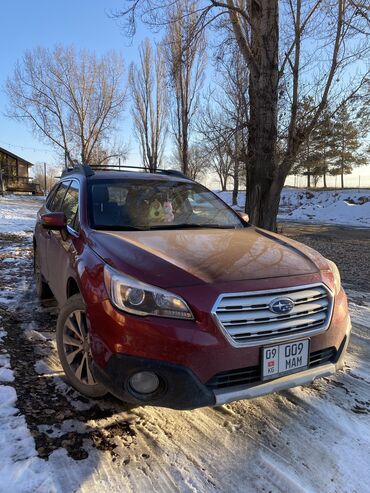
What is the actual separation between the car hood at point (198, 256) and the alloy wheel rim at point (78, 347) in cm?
52

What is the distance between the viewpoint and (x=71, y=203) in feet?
13.4

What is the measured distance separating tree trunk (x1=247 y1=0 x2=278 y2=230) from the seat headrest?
5.55 m

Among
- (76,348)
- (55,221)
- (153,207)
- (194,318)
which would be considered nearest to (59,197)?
(55,221)

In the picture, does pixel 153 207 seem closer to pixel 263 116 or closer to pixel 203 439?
pixel 203 439

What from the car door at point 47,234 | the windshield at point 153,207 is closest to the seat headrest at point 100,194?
Result: the windshield at point 153,207

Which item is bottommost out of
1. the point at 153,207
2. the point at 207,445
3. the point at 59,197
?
the point at 207,445

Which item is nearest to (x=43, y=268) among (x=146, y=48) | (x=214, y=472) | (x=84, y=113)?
(x=214, y=472)

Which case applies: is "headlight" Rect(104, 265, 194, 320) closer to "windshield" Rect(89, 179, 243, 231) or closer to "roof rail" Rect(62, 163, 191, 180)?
"windshield" Rect(89, 179, 243, 231)

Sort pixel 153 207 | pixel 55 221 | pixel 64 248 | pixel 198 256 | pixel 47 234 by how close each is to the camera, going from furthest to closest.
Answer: pixel 47 234, pixel 153 207, pixel 64 248, pixel 55 221, pixel 198 256

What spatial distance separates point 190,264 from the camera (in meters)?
2.58

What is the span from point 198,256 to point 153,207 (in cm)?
120

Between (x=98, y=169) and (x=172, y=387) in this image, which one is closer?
(x=172, y=387)

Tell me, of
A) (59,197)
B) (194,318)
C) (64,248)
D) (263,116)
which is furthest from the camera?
(263,116)

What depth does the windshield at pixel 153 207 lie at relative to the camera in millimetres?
3536
